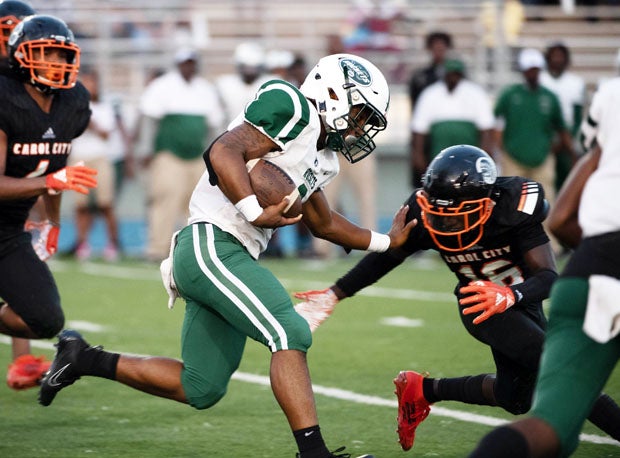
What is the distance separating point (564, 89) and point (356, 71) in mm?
8217

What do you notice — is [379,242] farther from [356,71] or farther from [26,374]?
[26,374]

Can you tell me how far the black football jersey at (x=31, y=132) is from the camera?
547 centimetres

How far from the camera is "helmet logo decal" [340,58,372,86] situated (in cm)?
456

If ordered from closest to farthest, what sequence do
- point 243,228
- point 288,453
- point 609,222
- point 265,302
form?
point 609,222
point 265,302
point 243,228
point 288,453

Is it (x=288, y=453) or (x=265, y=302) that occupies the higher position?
(x=265, y=302)

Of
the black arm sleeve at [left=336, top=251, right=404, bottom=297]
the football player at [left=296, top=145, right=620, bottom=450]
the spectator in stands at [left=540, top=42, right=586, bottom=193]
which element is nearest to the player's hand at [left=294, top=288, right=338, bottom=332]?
the football player at [left=296, top=145, right=620, bottom=450]

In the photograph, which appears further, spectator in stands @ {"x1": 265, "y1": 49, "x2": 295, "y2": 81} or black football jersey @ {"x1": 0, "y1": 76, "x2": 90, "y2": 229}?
spectator in stands @ {"x1": 265, "y1": 49, "x2": 295, "y2": 81}

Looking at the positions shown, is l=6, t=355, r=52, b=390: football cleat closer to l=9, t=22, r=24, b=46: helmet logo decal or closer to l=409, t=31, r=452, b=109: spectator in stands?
l=9, t=22, r=24, b=46: helmet logo decal

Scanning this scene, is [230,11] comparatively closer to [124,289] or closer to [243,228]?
[124,289]

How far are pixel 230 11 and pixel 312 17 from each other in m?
1.24

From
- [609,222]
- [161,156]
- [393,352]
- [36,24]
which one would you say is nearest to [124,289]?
[161,156]

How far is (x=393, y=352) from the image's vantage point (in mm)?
7215

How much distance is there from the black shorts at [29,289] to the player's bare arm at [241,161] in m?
1.57

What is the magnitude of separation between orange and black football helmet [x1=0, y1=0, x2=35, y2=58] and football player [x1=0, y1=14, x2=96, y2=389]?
367 mm
